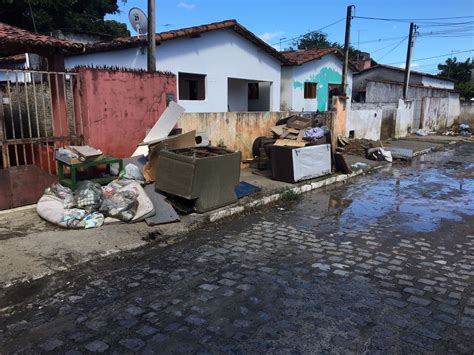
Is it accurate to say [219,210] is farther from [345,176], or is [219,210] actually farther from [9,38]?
[345,176]

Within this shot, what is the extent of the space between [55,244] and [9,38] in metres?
3.49

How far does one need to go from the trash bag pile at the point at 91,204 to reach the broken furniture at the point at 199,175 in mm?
527

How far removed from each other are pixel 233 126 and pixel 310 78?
1203cm

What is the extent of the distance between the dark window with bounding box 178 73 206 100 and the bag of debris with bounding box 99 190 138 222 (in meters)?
9.60

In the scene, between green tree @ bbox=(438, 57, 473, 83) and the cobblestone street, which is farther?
green tree @ bbox=(438, 57, 473, 83)

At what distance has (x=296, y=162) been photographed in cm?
959

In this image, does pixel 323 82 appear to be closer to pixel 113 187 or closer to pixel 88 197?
pixel 113 187

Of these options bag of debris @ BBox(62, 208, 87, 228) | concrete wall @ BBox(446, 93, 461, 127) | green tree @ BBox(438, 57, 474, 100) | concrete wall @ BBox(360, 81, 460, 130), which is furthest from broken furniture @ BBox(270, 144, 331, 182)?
green tree @ BBox(438, 57, 474, 100)

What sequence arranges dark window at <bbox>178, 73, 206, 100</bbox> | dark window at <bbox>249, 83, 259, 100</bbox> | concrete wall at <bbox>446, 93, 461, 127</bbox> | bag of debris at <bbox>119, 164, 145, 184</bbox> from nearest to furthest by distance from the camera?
bag of debris at <bbox>119, 164, 145, 184</bbox> < dark window at <bbox>178, 73, 206, 100</bbox> < dark window at <bbox>249, 83, 259, 100</bbox> < concrete wall at <bbox>446, 93, 461, 127</bbox>

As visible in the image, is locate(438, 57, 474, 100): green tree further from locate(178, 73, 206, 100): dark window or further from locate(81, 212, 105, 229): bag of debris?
locate(81, 212, 105, 229): bag of debris

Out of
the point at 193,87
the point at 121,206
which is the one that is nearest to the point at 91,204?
the point at 121,206

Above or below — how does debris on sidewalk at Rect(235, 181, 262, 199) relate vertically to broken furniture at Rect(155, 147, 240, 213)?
below

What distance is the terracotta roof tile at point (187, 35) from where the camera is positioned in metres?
12.2

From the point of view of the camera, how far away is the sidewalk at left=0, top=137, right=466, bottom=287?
456cm
